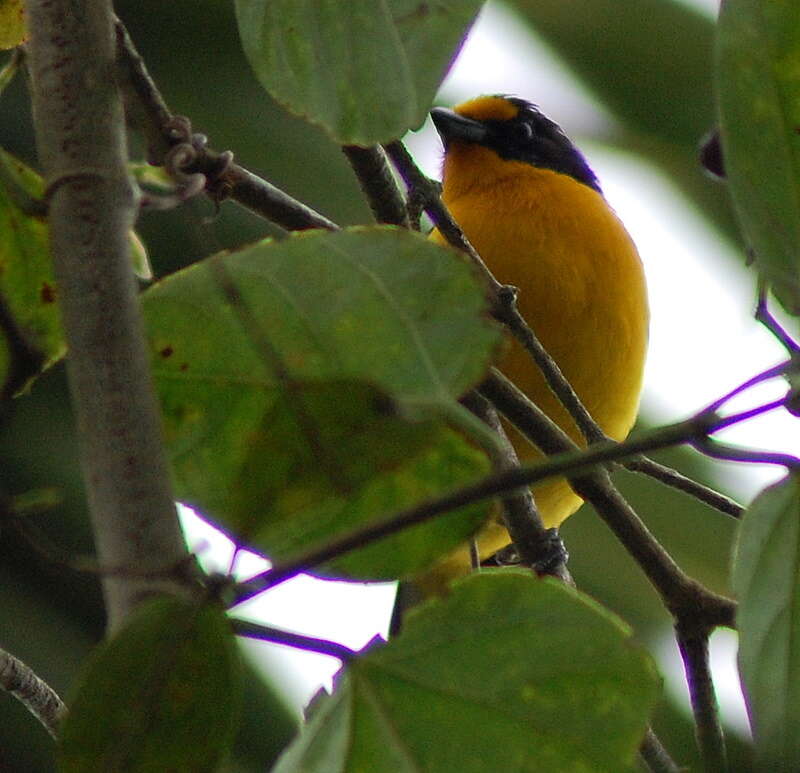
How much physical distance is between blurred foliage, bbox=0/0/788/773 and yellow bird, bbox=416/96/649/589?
27cm

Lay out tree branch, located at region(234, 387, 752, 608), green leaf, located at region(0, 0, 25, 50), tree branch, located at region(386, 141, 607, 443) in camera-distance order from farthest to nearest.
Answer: tree branch, located at region(386, 141, 607, 443) → green leaf, located at region(0, 0, 25, 50) → tree branch, located at region(234, 387, 752, 608)

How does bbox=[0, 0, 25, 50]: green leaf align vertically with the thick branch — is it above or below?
above

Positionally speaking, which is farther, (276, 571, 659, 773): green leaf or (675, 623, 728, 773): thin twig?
(675, 623, 728, 773): thin twig

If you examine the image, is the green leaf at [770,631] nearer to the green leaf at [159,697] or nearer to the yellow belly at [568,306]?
the green leaf at [159,697]

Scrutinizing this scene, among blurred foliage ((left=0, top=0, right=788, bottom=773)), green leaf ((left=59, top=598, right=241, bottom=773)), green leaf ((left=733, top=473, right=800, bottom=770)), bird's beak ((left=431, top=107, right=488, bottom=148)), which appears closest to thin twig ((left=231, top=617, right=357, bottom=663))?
green leaf ((left=59, top=598, right=241, bottom=773))

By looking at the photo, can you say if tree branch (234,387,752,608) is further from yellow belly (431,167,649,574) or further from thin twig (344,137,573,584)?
yellow belly (431,167,649,574)

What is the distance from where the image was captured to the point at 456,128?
227 cm

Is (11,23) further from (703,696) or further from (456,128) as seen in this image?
(456,128)

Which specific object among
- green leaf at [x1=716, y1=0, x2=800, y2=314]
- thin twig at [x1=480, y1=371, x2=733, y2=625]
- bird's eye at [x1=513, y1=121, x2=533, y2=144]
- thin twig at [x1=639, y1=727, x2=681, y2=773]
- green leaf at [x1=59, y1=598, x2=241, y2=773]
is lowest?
green leaf at [x1=59, y1=598, x2=241, y2=773]

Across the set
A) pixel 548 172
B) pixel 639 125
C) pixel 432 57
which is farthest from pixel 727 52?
pixel 639 125

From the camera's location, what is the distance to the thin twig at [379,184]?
3.20 feet

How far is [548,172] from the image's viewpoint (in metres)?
2.22

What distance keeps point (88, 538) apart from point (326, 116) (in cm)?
180

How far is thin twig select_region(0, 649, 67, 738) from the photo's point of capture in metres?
0.77
